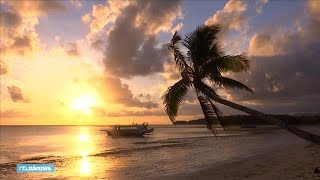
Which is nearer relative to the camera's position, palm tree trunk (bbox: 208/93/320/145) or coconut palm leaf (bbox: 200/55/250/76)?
palm tree trunk (bbox: 208/93/320/145)

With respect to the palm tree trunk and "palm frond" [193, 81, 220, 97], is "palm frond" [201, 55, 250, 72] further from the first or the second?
the palm tree trunk

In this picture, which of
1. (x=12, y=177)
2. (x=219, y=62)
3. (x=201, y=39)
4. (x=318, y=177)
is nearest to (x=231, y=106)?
(x=219, y=62)

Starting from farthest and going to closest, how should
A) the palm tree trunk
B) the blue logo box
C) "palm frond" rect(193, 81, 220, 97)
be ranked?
the blue logo box, "palm frond" rect(193, 81, 220, 97), the palm tree trunk

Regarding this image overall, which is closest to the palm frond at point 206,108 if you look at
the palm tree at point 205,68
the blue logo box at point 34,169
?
the palm tree at point 205,68

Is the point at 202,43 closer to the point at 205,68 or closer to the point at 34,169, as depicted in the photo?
the point at 205,68

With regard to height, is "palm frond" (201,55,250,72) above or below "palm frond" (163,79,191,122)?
above

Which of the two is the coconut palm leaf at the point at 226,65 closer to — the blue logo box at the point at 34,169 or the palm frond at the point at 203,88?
the palm frond at the point at 203,88

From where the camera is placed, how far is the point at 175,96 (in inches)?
667

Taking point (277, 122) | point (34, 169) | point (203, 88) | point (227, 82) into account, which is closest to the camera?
point (277, 122)

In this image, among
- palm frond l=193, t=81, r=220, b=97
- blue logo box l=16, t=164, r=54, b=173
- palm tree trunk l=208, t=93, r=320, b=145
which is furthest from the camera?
blue logo box l=16, t=164, r=54, b=173

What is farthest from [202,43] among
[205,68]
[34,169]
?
[34,169]

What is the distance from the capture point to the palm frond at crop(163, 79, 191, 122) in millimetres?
16719

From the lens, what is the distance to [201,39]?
54.9 ft

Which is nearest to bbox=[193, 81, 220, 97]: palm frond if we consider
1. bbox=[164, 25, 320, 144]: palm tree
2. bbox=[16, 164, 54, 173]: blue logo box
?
bbox=[164, 25, 320, 144]: palm tree
